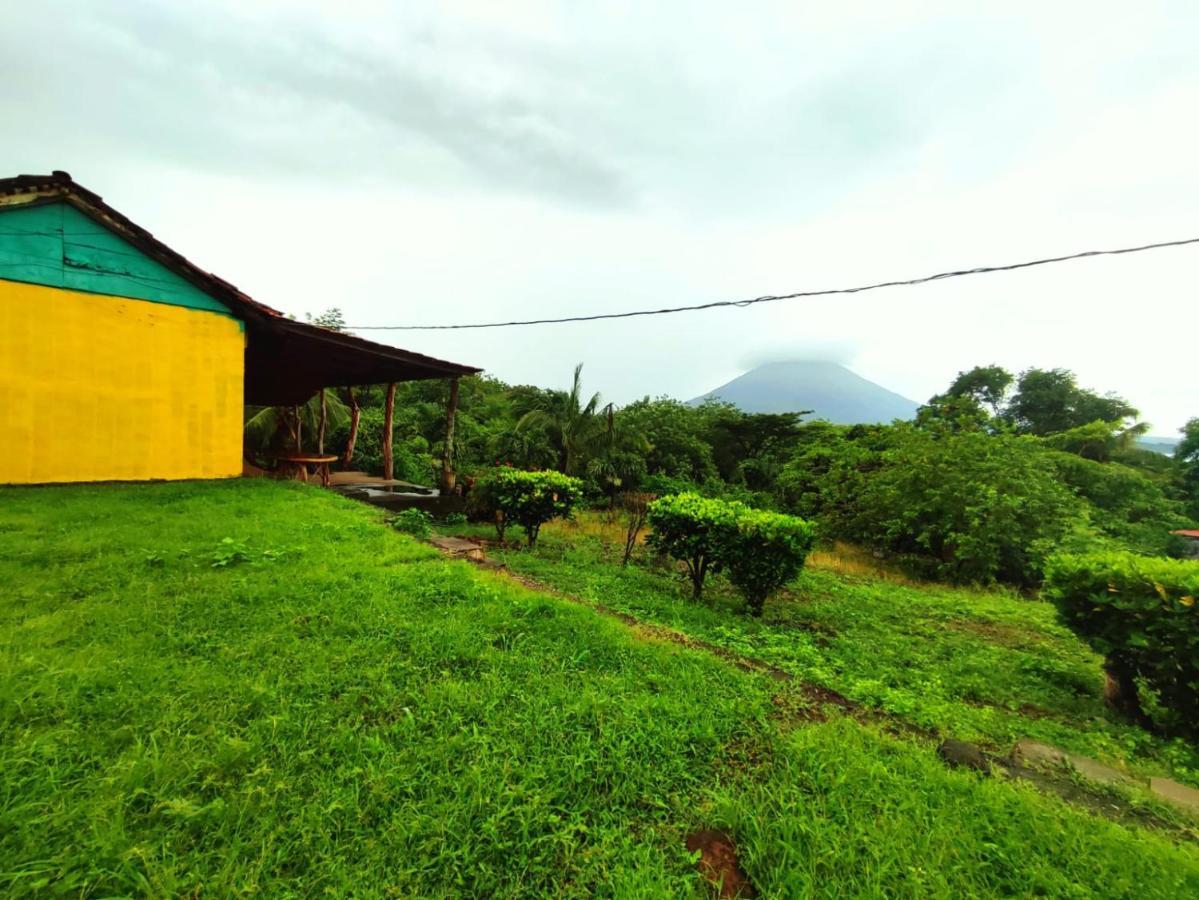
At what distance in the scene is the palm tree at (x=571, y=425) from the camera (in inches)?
543

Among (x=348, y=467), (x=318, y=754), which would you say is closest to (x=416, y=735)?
(x=318, y=754)

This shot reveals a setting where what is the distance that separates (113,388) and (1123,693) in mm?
11362

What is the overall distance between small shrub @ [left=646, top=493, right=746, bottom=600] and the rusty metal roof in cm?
468

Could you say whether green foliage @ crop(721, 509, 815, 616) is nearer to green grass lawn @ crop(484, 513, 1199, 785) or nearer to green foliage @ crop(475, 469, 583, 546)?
green grass lawn @ crop(484, 513, 1199, 785)

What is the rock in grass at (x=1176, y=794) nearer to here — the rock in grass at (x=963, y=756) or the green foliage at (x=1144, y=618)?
the rock in grass at (x=963, y=756)

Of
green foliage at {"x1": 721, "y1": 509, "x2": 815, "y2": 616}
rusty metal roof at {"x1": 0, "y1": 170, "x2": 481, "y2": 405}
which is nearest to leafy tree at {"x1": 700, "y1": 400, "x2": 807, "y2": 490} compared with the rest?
rusty metal roof at {"x1": 0, "y1": 170, "x2": 481, "y2": 405}

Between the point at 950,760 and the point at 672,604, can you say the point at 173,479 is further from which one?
the point at 950,760

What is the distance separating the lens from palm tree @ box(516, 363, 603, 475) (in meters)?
13.8

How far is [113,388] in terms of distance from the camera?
21.6 feet

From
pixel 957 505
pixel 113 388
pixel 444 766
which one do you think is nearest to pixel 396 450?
pixel 113 388

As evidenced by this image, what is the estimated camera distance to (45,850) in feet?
4.65

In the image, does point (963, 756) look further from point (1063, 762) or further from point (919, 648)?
point (919, 648)

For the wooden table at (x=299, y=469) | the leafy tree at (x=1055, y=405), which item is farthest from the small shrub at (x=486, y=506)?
the leafy tree at (x=1055, y=405)

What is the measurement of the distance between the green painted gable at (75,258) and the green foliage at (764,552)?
8.70 metres
